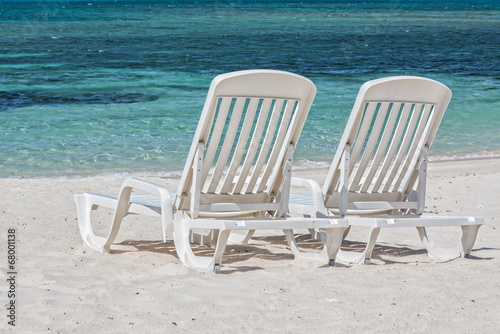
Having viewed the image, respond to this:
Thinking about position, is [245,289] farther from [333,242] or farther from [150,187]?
[150,187]

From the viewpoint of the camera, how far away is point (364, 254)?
4.29m

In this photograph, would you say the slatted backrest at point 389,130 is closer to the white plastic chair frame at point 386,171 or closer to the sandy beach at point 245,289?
the white plastic chair frame at point 386,171

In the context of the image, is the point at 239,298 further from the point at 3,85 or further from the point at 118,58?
the point at 118,58

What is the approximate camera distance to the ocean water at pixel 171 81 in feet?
34.9

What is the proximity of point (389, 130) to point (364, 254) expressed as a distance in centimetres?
78

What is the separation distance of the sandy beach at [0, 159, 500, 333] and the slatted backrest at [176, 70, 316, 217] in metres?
0.41

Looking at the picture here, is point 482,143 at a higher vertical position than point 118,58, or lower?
higher

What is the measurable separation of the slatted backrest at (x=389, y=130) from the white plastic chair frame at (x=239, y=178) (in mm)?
292

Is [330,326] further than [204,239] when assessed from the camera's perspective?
No

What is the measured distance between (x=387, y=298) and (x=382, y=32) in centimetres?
4350

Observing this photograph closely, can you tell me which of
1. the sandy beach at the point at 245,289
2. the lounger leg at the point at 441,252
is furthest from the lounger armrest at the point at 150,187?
the lounger leg at the point at 441,252

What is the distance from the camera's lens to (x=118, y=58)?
27062 millimetres

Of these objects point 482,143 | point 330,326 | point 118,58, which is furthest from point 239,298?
point 118,58

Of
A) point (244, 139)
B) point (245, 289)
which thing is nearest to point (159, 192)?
point (244, 139)
